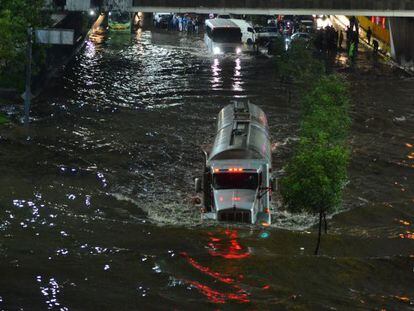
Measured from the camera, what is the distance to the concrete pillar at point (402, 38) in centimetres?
5509

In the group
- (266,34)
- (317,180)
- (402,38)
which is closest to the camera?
(317,180)

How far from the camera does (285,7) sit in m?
52.3

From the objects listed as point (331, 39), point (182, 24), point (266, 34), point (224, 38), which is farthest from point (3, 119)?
point (182, 24)

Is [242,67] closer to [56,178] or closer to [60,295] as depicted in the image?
[56,178]

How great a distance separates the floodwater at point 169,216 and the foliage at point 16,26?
2667 millimetres

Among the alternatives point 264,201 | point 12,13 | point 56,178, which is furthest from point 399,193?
point 12,13

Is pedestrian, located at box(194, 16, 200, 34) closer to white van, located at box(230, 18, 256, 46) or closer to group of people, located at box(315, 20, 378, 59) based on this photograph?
white van, located at box(230, 18, 256, 46)

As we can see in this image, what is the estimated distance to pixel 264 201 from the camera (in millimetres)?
23078

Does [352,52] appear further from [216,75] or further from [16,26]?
[16,26]

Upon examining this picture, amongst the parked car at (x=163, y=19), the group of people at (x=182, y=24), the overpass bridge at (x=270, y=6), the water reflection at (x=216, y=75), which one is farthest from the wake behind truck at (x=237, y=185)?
the parked car at (x=163, y=19)

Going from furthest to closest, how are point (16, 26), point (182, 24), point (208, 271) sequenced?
point (182, 24) → point (16, 26) → point (208, 271)

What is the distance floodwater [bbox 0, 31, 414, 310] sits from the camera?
17.8 metres

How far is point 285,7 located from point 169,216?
100 feet

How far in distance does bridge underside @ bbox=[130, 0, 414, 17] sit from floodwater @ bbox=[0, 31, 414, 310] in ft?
24.3
